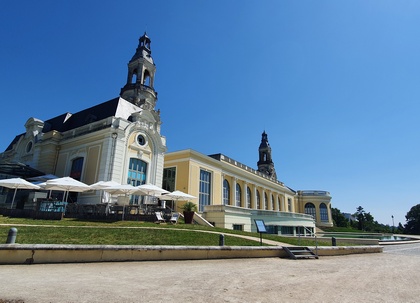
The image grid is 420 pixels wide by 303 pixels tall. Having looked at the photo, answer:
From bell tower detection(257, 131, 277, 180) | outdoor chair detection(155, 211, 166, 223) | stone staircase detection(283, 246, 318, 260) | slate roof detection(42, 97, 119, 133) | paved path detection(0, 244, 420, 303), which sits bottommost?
paved path detection(0, 244, 420, 303)

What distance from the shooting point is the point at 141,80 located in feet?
113

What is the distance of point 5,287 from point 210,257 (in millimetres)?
6376

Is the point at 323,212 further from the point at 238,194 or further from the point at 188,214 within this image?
the point at 188,214

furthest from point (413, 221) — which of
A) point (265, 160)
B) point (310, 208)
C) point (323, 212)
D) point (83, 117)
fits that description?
point (83, 117)

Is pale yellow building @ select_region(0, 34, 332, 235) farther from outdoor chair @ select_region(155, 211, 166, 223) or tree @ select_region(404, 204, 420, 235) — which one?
tree @ select_region(404, 204, 420, 235)

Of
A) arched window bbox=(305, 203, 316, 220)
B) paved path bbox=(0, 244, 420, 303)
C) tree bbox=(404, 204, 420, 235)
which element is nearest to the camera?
paved path bbox=(0, 244, 420, 303)

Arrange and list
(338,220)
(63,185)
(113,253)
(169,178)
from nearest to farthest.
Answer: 1. (113,253)
2. (63,185)
3. (169,178)
4. (338,220)

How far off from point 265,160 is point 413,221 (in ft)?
150

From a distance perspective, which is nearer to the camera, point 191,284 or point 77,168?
point 191,284

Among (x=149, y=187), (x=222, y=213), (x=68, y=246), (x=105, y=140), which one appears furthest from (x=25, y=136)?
(x=68, y=246)

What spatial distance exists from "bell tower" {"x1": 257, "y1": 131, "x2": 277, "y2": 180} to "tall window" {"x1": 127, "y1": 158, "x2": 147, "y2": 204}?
45.2 meters

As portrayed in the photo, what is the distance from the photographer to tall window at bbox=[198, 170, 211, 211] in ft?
105

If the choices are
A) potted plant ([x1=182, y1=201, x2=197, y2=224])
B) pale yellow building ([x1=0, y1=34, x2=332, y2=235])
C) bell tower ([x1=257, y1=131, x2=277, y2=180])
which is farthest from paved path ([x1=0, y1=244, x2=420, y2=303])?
bell tower ([x1=257, y1=131, x2=277, y2=180])

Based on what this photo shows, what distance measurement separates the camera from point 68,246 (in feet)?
25.5
